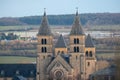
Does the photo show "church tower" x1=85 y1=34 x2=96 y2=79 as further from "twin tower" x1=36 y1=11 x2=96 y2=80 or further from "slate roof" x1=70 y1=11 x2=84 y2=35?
"slate roof" x1=70 y1=11 x2=84 y2=35

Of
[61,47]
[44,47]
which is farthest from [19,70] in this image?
[44,47]

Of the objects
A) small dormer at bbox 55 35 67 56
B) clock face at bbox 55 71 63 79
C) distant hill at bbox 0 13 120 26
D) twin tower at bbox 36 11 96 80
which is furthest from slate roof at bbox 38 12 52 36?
distant hill at bbox 0 13 120 26

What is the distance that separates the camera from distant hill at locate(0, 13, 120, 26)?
531 feet

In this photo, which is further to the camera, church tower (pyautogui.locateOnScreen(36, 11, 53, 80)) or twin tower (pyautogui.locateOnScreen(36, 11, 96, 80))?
church tower (pyautogui.locateOnScreen(36, 11, 53, 80))

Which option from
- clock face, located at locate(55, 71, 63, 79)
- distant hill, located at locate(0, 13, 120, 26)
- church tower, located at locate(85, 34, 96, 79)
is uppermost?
church tower, located at locate(85, 34, 96, 79)

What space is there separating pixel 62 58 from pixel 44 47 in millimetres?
2016

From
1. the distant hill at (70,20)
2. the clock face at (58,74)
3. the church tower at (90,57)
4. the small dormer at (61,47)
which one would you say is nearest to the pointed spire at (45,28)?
the small dormer at (61,47)

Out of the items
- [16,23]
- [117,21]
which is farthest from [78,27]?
[16,23]

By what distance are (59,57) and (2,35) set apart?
6184 cm

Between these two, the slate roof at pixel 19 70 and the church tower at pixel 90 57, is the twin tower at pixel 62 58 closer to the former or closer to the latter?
the church tower at pixel 90 57

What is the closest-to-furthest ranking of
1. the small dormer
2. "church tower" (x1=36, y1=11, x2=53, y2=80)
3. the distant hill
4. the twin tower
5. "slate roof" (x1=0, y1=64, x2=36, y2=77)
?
the twin tower < "church tower" (x1=36, y1=11, x2=53, y2=80) < the small dormer < "slate roof" (x1=0, y1=64, x2=36, y2=77) < the distant hill

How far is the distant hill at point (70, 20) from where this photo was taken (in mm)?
161800

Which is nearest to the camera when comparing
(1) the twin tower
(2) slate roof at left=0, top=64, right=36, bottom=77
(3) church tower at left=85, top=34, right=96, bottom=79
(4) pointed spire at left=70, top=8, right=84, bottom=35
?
(1) the twin tower

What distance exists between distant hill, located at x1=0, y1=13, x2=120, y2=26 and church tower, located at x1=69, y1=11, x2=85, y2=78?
7421 centimetres
